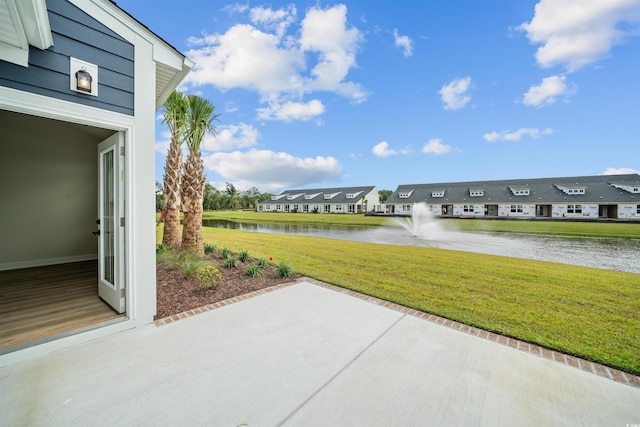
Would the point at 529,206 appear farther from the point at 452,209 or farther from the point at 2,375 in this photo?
the point at 2,375

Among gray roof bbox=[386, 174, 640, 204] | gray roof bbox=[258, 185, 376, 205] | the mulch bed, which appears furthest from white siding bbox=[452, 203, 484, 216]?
the mulch bed

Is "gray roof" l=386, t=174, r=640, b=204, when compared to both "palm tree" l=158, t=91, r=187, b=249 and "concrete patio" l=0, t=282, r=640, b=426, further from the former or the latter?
"concrete patio" l=0, t=282, r=640, b=426

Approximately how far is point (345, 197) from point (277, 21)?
3266 centimetres

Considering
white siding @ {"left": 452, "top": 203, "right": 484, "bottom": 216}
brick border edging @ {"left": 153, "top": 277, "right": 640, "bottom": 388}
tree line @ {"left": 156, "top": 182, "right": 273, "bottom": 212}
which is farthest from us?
tree line @ {"left": 156, "top": 182, "right": 273, "bottom": 212}

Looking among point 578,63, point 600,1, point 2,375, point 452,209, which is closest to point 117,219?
point 2,375

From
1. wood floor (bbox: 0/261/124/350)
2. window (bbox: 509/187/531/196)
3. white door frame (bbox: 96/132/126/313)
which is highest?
window (bbox: 509/187/531/196)

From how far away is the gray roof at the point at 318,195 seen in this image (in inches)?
1663

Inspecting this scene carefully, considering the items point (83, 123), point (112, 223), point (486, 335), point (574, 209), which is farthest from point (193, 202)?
point (574, 209)

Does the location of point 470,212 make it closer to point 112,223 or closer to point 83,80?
point 112,223

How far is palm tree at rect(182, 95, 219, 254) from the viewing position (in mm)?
7220

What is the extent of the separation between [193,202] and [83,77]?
5.02 meters

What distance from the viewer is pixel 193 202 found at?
739 centimetres

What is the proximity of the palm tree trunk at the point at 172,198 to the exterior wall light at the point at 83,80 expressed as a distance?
5411mm

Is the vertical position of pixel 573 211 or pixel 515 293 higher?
pixel 573 211
